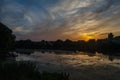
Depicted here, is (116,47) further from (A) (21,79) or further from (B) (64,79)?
(A) (21,79)

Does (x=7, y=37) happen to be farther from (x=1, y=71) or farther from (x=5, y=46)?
(x=1, y=71)

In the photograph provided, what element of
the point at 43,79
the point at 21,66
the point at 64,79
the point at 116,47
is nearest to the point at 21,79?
the point at 21,66

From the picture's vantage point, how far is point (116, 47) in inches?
5212

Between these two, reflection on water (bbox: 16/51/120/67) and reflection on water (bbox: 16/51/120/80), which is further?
reflection on water (bbox: 16/51/120/67)

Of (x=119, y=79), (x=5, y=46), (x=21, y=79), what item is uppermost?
(x=5, y=46)

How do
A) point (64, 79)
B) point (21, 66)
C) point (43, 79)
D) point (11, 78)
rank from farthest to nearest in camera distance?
point (64, 79) → point (43, 79) → point (21, 66) → point (11, 78)

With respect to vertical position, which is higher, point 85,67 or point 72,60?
point 72,60

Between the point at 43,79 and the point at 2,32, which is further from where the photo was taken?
the point at 2,32

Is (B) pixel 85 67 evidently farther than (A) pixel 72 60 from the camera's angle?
No

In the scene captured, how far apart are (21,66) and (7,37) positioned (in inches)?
2915

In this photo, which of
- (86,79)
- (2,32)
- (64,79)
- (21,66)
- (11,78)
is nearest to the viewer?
(11,78)

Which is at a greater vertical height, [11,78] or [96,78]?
[11,78]

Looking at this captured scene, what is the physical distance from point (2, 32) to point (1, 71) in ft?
246

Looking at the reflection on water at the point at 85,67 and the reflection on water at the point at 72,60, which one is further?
the reflection on water at the point at 72,60
